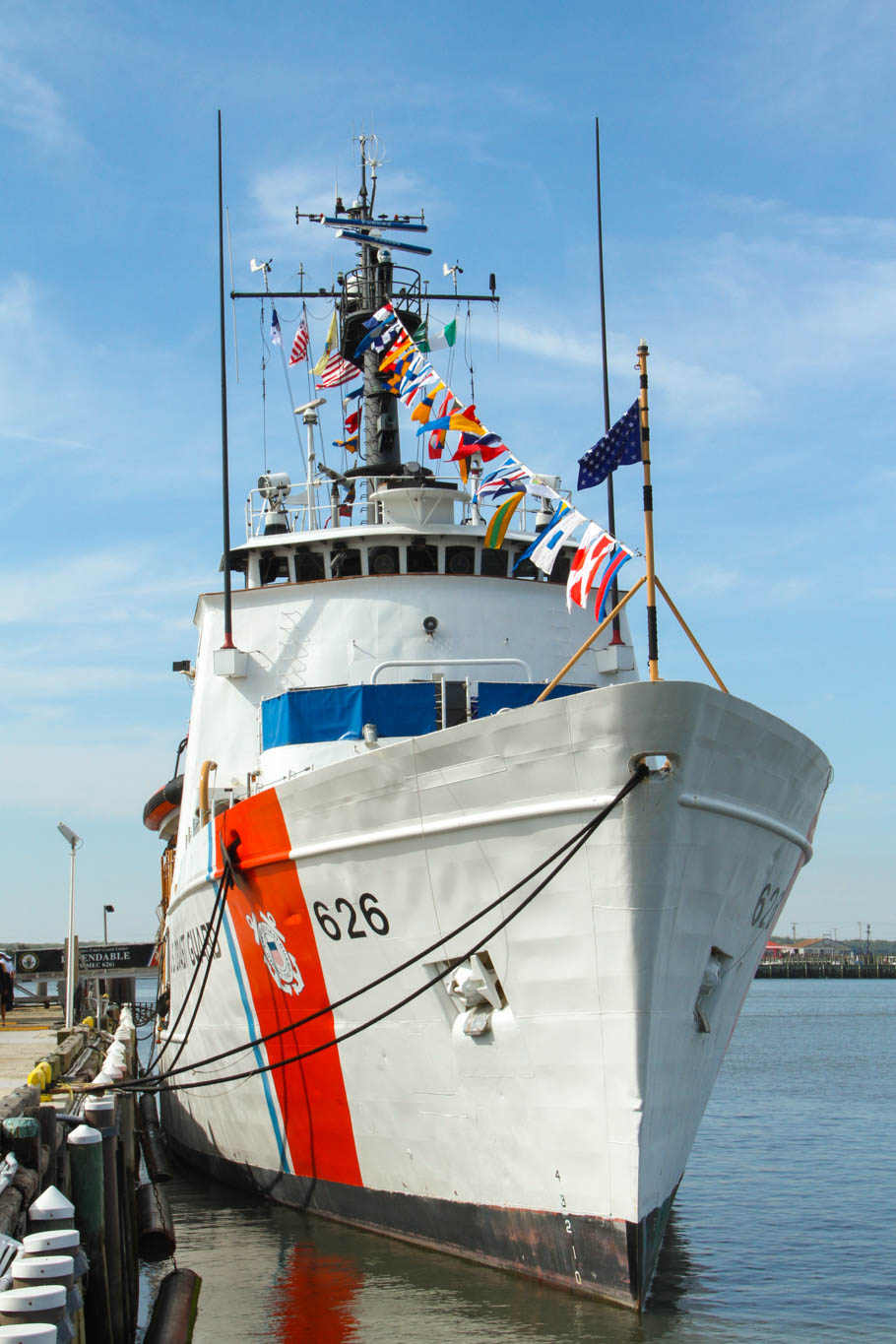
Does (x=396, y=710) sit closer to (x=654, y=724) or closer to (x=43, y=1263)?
(x=654, y=724)

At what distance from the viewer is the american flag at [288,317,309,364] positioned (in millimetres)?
17516

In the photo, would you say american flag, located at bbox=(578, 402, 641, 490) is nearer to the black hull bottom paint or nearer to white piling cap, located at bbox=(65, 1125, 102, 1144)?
the black hull bottom paint

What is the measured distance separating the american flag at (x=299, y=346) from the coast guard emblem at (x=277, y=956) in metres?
9.94

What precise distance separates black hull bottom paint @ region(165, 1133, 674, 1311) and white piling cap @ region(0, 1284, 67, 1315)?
368cm

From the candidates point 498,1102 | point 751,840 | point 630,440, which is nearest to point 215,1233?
point 498,1102

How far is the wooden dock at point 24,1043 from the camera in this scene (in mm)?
10594

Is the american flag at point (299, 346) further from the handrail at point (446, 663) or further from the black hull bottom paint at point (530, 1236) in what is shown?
the black hull bottom paint at point (530, 1236)

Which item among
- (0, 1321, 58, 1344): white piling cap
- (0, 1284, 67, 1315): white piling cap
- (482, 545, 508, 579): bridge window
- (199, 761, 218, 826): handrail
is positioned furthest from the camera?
(482, 545, 508, 579): bridge window

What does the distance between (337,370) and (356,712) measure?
7100 millimetres

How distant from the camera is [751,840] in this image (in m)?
7.93

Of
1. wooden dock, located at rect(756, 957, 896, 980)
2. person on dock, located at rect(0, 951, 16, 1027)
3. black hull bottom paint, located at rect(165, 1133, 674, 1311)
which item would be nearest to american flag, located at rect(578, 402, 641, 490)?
black hull bottom paint, located at rect(165, 1133, 674, 1311)

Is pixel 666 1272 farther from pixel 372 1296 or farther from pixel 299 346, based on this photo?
pixel 299 346

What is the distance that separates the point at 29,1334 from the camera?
13.6 ft

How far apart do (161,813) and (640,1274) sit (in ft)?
49.7
